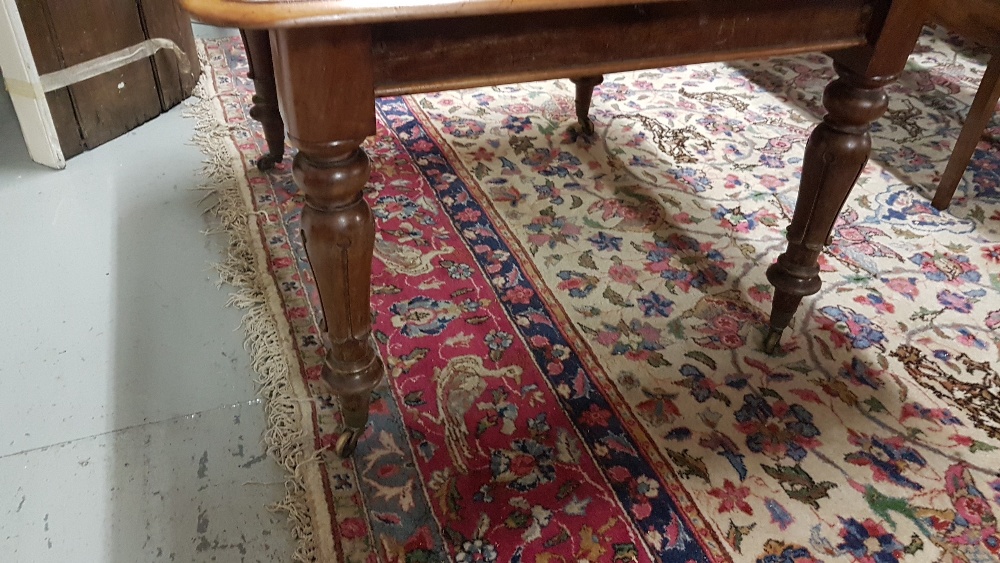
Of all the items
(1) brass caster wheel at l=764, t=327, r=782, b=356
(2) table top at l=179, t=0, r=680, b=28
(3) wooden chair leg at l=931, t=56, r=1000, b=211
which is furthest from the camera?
(3) wooden chair leg at l=931, t=56, r=1000, b=211

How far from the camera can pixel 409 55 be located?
744mm

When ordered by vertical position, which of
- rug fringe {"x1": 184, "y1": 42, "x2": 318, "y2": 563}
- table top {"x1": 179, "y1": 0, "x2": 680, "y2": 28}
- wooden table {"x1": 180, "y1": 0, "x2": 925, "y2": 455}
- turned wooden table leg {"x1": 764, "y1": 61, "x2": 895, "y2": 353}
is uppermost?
table top {"x1": 179, "y1": 0, "x2": 680, "y2": 28}

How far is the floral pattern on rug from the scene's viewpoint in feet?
3.29

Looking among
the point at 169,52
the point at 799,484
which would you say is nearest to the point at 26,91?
the point at 169,52

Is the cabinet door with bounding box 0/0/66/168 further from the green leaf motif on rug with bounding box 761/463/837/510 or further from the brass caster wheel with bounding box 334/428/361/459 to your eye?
the green leaf motif on rug with bounding box 761/463/837/510

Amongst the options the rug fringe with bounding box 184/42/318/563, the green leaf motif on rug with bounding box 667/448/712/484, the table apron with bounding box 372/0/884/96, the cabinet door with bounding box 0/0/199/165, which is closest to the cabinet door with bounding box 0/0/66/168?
the cabinet door with bounding box 0/0/199/165

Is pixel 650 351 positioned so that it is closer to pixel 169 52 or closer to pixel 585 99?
pixel 585 99

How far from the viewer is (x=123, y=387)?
3.93ft

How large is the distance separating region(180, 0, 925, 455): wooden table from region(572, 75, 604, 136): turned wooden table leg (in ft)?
3.04

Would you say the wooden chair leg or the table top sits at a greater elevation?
the table top

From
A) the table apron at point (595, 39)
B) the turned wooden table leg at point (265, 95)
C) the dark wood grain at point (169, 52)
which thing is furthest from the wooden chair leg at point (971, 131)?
the dark wood grain at point (169, 52)

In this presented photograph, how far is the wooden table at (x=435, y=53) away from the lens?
0.68m

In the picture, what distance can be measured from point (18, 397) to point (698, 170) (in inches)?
63.4

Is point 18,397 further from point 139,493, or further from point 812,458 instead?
point 812,458
